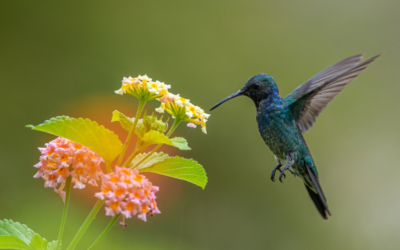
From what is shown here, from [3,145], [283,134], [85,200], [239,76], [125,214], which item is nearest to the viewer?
[125,214]

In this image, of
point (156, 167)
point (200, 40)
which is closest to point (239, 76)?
point (200, 40)

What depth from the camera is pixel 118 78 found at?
6.97 feet

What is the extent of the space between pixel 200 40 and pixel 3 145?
1.36m

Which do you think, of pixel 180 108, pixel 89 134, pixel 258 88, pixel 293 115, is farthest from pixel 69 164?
pixel 293 115

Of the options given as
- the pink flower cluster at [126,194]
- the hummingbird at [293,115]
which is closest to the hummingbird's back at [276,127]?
the hummingbird at [293,115]

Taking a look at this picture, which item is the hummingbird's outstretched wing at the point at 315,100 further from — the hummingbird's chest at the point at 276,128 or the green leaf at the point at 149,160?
the green leaf at the point at 149,160

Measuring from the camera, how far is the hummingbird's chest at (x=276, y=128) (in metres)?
0.84

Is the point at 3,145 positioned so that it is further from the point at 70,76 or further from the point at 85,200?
the point at 85,200

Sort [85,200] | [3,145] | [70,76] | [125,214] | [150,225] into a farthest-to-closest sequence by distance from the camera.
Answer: [70,76]
[3,145]
[150,225]
[85,200]
[125,214]

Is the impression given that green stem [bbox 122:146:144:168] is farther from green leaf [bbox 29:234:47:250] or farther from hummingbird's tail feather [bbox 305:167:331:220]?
hummingbird's tail feather [bbox 305:167:331:220]

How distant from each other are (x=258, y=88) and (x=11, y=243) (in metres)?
0.59

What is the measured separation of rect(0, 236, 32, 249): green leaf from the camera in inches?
13.9

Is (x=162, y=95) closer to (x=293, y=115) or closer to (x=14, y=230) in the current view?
(x=14, y=230)

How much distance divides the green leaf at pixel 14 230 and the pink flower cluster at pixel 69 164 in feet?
0.25
